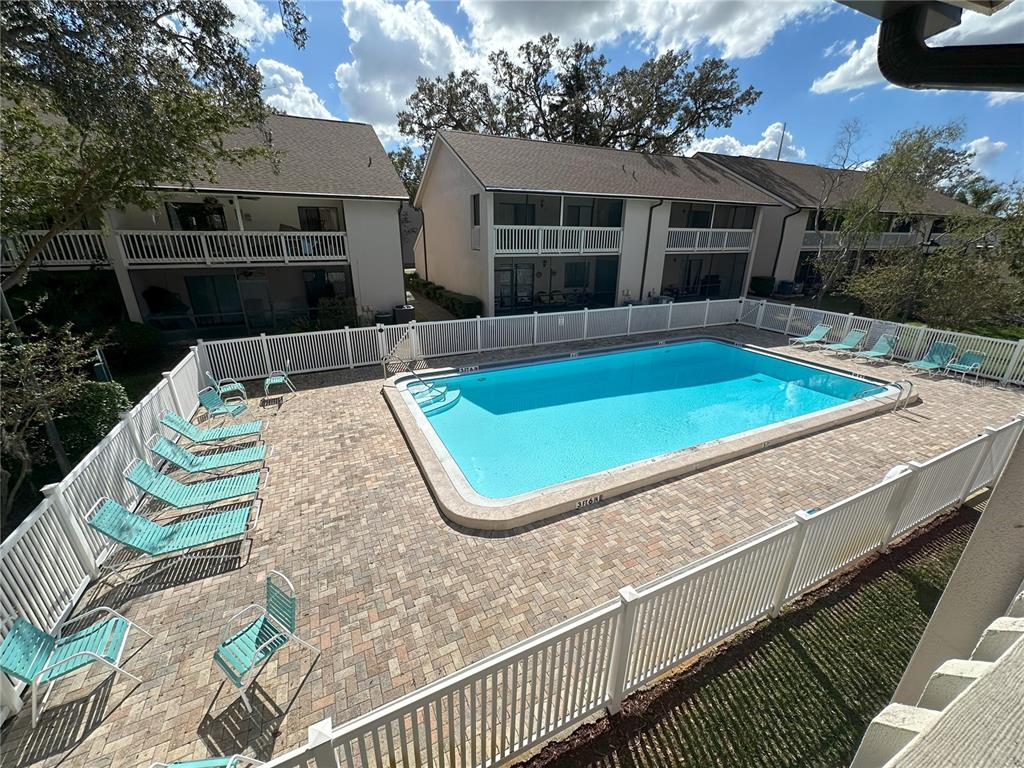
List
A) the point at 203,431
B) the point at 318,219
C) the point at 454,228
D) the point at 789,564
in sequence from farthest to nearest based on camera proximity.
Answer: the point at 454,228, the point at 318,219, the point at 203,431, the point at 789,564

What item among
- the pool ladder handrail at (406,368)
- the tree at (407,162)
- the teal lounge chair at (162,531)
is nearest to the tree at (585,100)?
the tree at (407,162)

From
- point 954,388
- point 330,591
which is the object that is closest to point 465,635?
point 330,591

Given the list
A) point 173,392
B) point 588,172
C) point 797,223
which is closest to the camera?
point 173,392

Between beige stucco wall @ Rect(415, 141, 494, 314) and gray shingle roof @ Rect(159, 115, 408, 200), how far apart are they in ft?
9.55

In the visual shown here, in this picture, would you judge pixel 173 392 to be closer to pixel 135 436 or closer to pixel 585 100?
pixel 135 436

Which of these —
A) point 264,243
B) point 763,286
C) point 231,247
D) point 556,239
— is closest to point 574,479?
point 556,239

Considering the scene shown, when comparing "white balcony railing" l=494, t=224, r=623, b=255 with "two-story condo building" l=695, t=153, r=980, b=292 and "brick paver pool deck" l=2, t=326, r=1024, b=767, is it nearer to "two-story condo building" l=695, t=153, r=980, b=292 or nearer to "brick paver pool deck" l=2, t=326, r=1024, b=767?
"two-story condo building" l=695, t=153, r=980, b=292

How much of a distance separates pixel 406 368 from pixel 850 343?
1451cm

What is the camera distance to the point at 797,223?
23844mm

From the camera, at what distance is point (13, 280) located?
777 cm

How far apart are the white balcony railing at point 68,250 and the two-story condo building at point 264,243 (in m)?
0.03

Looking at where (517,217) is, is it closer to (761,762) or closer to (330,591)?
(330,591)

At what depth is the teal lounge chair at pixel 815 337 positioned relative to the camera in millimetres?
14916

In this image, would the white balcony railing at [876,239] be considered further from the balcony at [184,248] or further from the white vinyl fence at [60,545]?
the white vinyl fence at [60,545]
